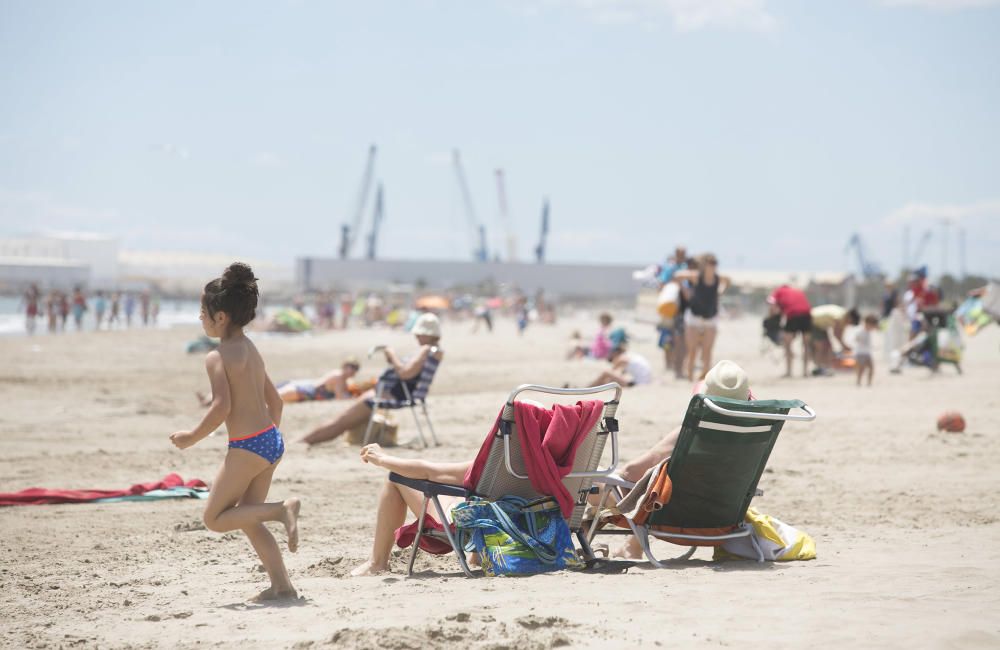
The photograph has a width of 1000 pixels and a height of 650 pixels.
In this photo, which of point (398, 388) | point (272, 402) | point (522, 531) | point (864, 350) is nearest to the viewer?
point (272, 402)

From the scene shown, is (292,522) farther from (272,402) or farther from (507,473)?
(507,473)

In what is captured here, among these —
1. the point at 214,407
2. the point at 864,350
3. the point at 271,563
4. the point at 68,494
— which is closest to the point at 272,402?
the point at 214,407

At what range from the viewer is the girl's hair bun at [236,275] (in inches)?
163

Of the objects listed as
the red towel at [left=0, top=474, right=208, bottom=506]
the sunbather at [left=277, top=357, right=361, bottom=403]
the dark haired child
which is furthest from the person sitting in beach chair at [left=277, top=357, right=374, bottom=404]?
the dark haired child

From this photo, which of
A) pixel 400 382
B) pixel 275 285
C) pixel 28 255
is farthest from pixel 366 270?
pixel 400 382

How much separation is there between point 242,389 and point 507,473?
44.7 inches

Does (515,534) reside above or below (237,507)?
below

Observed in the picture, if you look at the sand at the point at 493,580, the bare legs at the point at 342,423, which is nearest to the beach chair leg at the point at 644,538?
the sand at the point at 493,580

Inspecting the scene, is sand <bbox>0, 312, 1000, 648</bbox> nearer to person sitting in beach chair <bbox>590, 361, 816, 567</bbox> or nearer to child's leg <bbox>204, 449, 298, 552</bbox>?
person sitting in beach chair <bbox>590, 361, 816, 567</bbox>

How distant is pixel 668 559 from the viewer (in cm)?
495

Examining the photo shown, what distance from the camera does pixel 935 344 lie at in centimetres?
1528

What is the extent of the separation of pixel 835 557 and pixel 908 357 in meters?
11.8

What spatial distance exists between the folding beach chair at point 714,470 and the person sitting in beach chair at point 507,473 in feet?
0.66

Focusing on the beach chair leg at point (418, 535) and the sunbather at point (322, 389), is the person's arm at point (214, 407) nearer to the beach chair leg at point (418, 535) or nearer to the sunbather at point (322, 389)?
the beach chair leg at point (418, 535)
